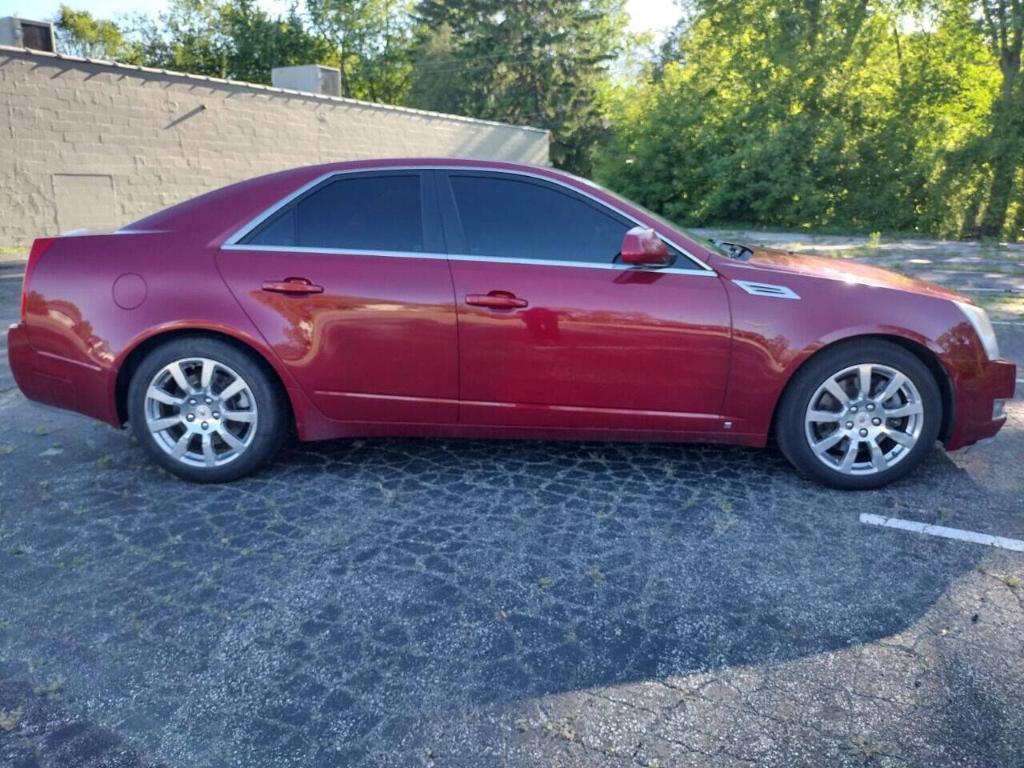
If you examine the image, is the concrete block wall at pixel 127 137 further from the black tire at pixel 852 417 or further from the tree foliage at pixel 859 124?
the black tire at pixel 852 417

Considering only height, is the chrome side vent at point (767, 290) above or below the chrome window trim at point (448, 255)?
below

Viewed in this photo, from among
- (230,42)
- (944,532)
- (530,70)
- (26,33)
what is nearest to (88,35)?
(230,42)

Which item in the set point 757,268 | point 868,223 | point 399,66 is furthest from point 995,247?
point 399,66

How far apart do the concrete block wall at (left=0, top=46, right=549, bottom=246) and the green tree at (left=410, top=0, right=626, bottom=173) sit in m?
22.4

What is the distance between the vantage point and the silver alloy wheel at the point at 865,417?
13.8 feet

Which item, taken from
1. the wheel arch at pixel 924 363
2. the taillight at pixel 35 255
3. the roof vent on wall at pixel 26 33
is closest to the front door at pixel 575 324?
the wheel arch at pixel 924 363

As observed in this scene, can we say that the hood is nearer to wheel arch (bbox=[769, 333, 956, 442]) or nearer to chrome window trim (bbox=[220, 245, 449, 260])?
wheel arch (bbox=[769, 333, 956, 442])

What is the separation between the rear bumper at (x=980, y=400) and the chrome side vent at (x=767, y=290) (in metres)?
0.95

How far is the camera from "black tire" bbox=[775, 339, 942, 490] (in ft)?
13.7

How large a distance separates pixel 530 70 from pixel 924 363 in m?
42.9

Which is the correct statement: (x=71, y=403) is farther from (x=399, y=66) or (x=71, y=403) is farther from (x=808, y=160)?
(x=399, y=66)

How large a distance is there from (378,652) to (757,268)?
2.64 meters

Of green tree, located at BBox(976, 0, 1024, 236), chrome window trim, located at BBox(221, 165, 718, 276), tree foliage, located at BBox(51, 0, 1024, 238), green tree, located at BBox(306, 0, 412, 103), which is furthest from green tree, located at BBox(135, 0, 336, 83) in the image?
chrome window trim, located at BBox(221, 165, 718, 276)

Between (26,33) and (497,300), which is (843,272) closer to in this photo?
(497,300)
